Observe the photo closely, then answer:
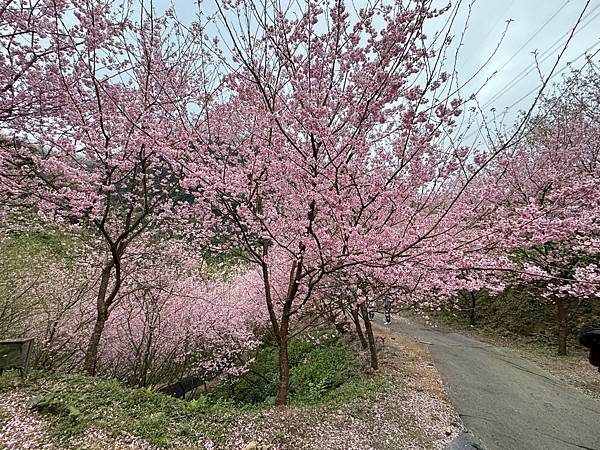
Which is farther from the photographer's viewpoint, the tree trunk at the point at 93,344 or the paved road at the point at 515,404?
the tree trunk at the point at 93,344

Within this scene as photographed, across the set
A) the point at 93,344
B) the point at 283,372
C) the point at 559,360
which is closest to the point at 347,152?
the point at 283,372

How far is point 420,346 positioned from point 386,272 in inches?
271

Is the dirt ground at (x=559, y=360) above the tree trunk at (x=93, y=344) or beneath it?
beneath

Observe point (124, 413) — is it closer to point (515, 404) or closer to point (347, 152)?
point (347, 152)

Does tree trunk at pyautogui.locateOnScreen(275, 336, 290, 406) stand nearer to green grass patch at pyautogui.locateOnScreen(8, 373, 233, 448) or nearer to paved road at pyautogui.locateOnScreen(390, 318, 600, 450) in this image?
green grass patch at pyautogui.locateOnScreen(8, 373, 233, 448)

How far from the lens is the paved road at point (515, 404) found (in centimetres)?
520

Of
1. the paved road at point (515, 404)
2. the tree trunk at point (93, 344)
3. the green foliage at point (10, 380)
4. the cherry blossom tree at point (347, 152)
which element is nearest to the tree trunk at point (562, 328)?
the paved road at point (515, 404)

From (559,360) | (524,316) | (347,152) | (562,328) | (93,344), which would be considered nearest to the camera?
(347,152)

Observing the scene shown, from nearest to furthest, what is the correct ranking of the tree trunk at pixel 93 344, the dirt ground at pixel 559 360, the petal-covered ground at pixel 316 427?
the petal-covered ground at pixel 316 427 < the tree trunk at pixel 93 344 < the dirt ground at pixel 559 360

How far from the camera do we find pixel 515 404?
6461 mm

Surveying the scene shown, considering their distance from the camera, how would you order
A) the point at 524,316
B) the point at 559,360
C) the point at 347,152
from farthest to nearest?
the point at 524,316, the point at 559,360, the point at 347,152

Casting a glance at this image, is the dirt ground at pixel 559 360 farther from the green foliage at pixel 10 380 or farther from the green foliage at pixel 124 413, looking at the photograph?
the green foliage at pixel 10 380

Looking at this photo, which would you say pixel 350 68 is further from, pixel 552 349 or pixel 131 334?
pixel 552 349

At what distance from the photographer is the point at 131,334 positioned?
903 cm
